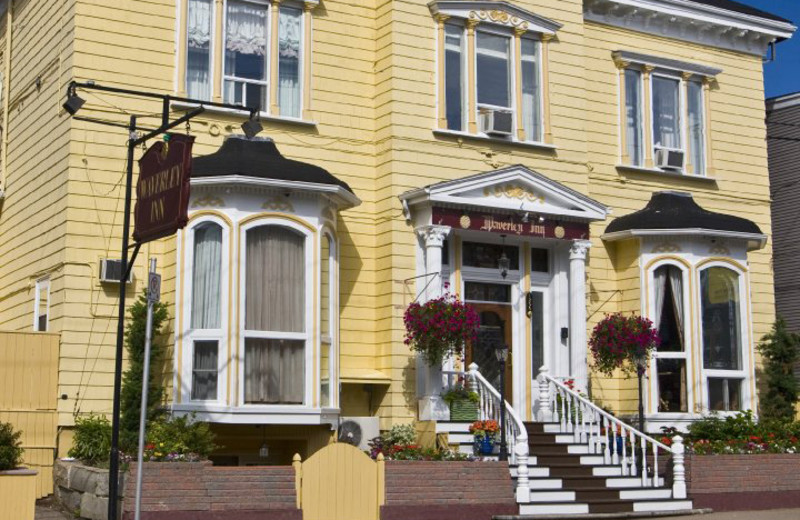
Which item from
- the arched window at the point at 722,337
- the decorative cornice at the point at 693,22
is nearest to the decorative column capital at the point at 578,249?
the arched window at the point at 722,337

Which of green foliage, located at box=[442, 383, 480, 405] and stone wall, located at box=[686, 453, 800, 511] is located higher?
green foliage, located at box=[442, 383, 480, 405]

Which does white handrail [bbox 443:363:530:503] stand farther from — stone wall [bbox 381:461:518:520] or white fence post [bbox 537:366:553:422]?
white fence post [bbox 537:366:553:422]

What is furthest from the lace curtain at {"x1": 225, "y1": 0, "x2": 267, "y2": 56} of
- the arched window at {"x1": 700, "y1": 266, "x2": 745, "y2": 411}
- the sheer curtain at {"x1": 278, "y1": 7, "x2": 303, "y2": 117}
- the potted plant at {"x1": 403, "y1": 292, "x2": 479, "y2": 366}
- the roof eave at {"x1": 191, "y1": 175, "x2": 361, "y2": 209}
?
the arched window at {"x1": 700, "y1": 266, "x2": 745, "y2": 411}

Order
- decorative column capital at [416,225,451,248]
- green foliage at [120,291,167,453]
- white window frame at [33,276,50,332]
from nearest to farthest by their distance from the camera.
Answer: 1. green foliage at [120,291,167,453]
2. white window frame at [33,276,50,332]
3. decorative column capital at [416,225,451,248]

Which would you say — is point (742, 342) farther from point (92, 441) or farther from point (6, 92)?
point (6, 92)

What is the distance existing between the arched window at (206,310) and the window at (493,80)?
527 centimetres

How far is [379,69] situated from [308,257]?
4.46 metres

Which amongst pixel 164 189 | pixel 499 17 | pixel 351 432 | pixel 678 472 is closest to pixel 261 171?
pixel 164 189

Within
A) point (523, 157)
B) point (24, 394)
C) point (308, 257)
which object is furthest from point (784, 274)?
point (24, 394)

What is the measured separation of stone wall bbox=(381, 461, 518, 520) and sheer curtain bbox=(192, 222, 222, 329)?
372 centimetres

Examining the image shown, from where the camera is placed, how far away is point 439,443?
19.3m

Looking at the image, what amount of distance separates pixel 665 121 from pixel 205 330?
1138 centimetres

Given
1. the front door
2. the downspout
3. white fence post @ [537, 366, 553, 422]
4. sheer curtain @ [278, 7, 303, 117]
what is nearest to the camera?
white fence post @ [537, 366, 553, 422]

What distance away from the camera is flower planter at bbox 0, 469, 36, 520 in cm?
1501
